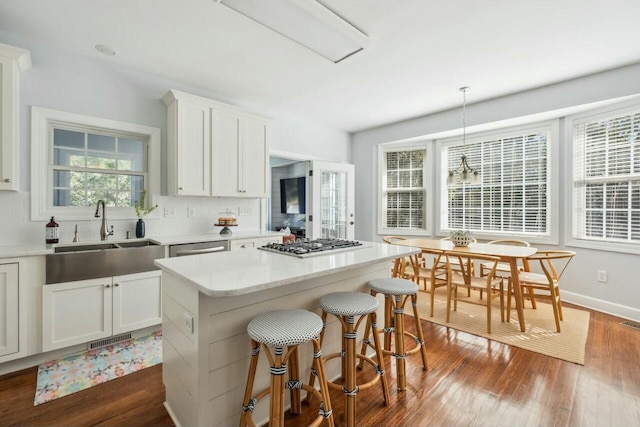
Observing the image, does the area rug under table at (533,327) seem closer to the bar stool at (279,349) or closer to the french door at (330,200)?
the french door at (330,200)

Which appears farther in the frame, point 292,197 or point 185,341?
point 292,197

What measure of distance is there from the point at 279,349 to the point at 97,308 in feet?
Result: 6.42

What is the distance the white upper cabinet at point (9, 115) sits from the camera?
2.18 metres

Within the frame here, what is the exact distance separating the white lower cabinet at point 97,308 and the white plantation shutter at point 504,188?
428 cm

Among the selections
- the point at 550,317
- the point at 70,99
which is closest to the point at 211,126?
the point at 70,99

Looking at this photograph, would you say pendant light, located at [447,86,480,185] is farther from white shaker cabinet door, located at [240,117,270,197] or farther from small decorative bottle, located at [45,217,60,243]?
small decorative bottle, located at [45,217,60,243]

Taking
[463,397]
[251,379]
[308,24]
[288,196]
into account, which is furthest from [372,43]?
[288,196]

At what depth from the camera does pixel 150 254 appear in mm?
2625

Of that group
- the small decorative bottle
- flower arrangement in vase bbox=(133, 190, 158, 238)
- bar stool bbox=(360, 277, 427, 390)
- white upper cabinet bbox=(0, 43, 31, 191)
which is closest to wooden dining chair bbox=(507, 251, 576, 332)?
bar stool bbox=(360, 277, 427, 390)

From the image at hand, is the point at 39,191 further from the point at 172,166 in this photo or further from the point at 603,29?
the point at 603,29

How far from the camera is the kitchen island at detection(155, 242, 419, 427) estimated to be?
1330 mm

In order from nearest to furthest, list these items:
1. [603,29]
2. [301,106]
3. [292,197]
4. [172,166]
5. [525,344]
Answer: [603,29]
[525,344]
[172,166]
[301,106]
[292,197]

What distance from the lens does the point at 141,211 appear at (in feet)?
10.2

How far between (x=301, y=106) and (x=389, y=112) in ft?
4.40
